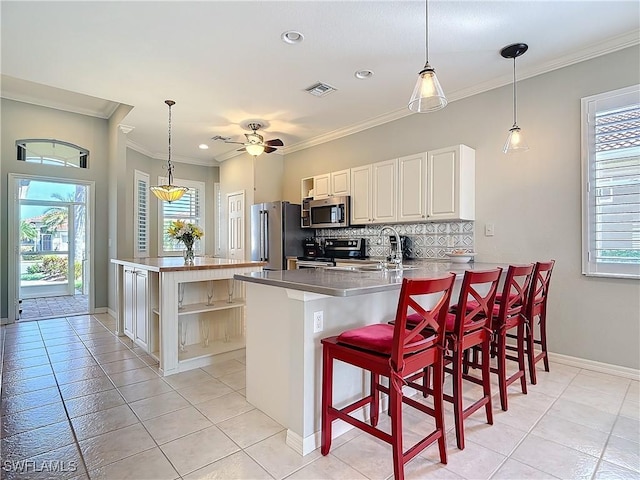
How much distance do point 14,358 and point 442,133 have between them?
5.18m

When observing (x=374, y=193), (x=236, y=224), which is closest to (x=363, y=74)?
(x=374, y=193)

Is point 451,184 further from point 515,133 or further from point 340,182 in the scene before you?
point 340,182

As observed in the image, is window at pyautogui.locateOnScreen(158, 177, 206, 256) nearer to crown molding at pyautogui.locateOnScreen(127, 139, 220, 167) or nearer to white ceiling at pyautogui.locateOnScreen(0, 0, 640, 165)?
crown molding at pyautogui.locateOnScreen(127, 139, 220, 167)

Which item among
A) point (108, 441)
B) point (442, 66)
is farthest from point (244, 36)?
point (108, 441)

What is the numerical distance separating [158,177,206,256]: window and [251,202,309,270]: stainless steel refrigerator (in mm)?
1889

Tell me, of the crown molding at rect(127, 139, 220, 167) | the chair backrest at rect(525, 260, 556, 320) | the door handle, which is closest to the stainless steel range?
the door handle

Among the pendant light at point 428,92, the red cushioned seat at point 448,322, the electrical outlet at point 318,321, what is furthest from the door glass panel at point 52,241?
the pendant light at point 428,92

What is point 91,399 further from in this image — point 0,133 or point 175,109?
point 0,133

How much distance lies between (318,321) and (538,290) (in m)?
1.91

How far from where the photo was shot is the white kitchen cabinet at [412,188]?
13.0 ft

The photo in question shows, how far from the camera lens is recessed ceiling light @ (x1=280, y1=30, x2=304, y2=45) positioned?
2.77m

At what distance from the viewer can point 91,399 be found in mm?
2482

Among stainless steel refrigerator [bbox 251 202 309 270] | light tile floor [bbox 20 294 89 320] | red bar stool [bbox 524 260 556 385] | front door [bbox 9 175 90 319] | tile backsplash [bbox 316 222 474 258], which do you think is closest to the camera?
red bar stool [bbox 524 260 556 385]

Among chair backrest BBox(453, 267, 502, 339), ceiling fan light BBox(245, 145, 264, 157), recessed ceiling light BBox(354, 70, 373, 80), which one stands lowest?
chair backrest BBox(453, 267, 502, 339)
